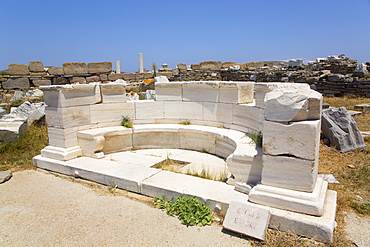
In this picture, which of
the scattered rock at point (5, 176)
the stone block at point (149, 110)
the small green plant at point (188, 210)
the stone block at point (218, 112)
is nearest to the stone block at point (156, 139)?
the stone block at point (149, 110)

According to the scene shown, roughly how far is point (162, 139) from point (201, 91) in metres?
1.42

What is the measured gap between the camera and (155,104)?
7.01m

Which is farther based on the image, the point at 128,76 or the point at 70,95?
the point at 128,76

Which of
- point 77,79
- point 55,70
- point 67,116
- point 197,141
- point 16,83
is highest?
point 55,70

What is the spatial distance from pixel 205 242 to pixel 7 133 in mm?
5703

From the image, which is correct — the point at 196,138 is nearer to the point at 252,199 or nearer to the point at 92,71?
the point at 252,199

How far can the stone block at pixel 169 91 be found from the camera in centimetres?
688

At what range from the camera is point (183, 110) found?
6.89m

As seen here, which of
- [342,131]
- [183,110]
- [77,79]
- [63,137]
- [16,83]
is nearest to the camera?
[63,137]

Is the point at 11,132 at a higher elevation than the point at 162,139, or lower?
higher

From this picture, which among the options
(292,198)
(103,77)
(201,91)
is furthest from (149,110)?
(103,77)

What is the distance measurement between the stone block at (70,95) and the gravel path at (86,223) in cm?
176

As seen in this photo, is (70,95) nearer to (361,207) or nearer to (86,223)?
(86,223)

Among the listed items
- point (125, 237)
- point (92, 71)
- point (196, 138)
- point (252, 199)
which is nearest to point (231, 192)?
point (252, 199)
